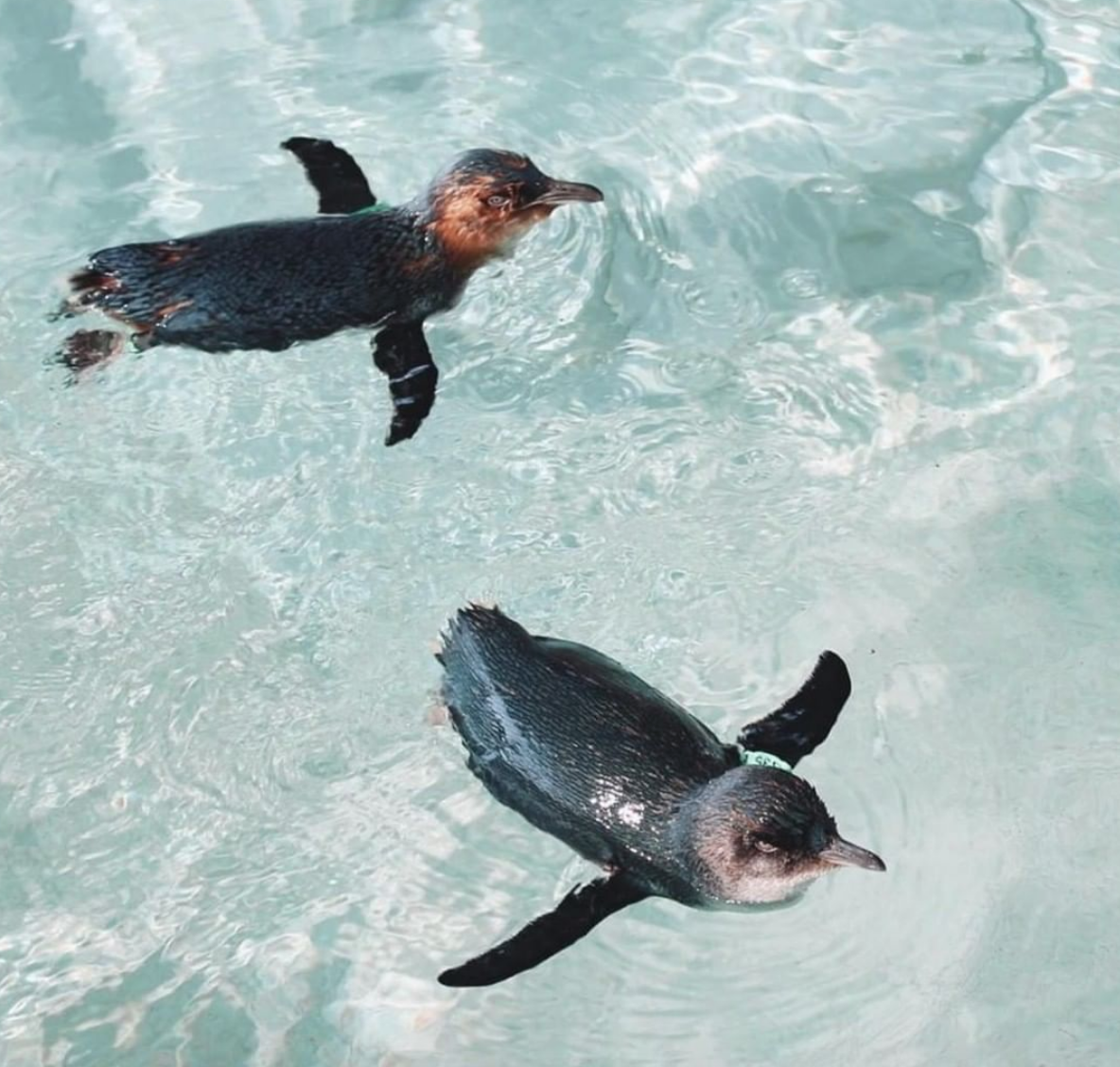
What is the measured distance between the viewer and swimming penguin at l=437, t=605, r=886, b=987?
3.21 meters

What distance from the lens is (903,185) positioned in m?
5.08

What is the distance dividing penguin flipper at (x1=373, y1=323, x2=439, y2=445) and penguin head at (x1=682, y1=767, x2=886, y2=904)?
141 cm

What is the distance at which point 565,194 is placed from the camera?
4.46 meters

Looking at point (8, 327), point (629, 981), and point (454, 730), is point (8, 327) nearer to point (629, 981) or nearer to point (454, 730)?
point (454, 730)

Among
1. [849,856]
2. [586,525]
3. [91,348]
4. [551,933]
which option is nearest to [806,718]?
[849,856]

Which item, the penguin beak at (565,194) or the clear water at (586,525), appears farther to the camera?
the penguin beak at (565,194)

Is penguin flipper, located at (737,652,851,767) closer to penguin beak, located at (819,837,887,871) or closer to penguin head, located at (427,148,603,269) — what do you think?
penguin beak, located at (819,837,887,871)

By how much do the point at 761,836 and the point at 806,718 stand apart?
53cm

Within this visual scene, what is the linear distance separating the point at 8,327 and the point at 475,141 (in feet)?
4.69

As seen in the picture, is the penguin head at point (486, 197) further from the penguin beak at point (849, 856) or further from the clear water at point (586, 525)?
the penguin beak at point (849, 856)

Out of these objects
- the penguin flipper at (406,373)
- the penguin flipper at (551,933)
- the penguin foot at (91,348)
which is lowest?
the penguin flipper at (551,933)

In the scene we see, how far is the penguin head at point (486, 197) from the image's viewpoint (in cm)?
445

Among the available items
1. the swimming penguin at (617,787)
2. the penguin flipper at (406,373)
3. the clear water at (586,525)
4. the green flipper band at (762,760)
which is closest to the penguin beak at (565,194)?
the clear water at (586,525)

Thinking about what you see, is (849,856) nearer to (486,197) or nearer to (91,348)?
(486,197)
